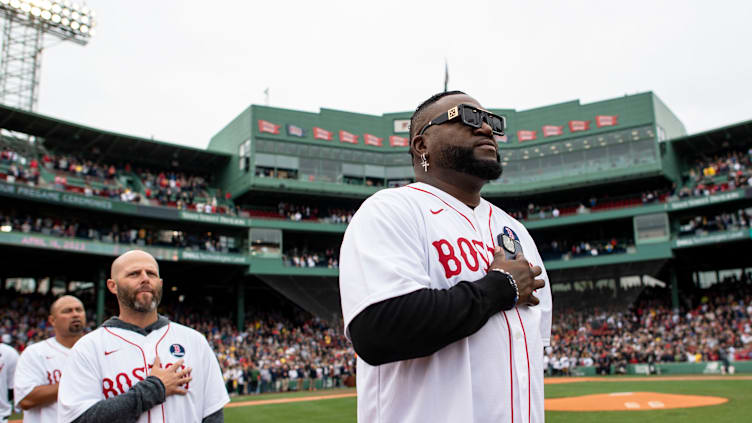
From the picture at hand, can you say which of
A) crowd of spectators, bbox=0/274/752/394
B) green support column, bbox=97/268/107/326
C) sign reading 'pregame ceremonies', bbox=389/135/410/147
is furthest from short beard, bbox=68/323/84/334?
sign reading 'pregame ceremonies', bbox=389/135/410/147

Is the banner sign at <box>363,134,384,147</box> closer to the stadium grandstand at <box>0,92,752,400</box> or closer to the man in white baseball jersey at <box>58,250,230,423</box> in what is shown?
the stadium grandstand at <box>0,92,752,400</box>

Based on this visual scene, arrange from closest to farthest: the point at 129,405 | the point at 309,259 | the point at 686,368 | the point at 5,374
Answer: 1. the point at 129,405
2. the point at 5,374
3. the point at 686,368
4. the point at 309,259

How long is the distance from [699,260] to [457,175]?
44387mm

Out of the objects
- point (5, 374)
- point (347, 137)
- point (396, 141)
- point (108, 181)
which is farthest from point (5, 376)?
point (396, 141)

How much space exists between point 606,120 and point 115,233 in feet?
113

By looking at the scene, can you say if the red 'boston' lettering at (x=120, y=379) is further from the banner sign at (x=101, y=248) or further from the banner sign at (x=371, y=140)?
the banner sign at (x=371, y=140)

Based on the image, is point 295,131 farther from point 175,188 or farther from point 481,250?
point 481,250

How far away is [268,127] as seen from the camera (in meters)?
43.3

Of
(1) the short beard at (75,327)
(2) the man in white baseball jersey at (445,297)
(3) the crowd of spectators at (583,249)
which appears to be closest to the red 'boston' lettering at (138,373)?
(2) the man in white baseball jersey at (445,297)

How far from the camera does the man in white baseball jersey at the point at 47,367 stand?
16.6ft

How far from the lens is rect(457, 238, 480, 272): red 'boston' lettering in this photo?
97.3 inches

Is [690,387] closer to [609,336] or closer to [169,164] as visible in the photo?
[609,336]

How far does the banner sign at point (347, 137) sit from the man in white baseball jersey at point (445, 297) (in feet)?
142

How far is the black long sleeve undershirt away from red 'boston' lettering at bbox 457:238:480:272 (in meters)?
0.30
